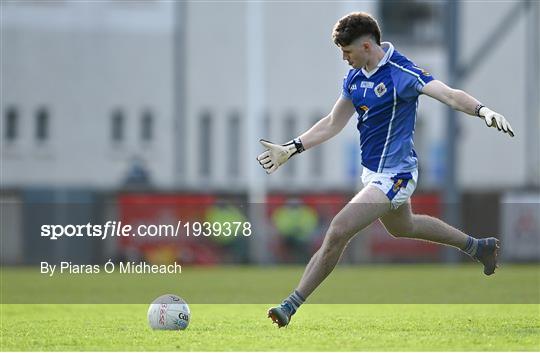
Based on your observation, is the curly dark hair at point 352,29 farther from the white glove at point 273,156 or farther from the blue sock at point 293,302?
the blue sock at point 293,302

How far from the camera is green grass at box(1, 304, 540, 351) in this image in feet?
26.6

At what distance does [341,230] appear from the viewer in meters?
9.06

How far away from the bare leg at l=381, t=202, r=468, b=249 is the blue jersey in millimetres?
416

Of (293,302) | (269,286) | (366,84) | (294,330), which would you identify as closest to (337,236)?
(293,302)

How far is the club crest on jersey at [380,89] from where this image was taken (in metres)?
9.24

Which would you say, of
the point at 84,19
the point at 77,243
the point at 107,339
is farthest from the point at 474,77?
the point at 107,339

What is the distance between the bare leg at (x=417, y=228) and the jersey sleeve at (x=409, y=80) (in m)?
0.91

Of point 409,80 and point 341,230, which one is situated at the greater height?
point 409,80

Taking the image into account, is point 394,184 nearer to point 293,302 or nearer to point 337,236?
point 337,236

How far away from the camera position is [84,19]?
34.0 m

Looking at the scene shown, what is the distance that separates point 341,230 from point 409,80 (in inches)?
45.0

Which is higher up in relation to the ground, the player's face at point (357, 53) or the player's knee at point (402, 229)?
the player's face at point (357, 53)

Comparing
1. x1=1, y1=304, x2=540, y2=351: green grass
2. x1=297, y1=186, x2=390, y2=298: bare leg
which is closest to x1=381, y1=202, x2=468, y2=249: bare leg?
x1=297, y1=186, x2=390, y2=298: bare leg

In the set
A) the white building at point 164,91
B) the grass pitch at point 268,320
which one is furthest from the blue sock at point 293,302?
the white building at point 164,91
